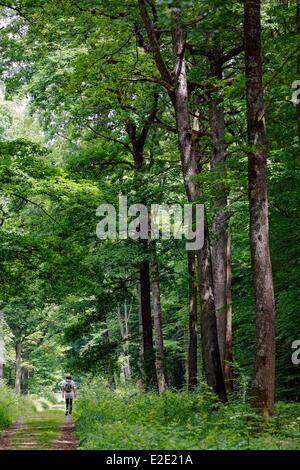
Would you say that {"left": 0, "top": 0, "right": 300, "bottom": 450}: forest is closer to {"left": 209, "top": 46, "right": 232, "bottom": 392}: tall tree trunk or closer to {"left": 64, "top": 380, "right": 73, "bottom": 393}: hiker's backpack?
{"left": 209, "top": 46, "right": 232, "bottom": 392}: tall tree trunk

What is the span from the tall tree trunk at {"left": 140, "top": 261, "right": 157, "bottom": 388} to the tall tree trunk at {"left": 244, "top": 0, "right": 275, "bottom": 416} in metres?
14.3

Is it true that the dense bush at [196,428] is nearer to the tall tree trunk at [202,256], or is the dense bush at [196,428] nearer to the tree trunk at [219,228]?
the tall tree trunk at [202,256]

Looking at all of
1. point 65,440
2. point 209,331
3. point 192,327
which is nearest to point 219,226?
point 209,331

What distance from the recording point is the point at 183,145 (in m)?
14.9

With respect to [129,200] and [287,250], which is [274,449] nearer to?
[287,250]

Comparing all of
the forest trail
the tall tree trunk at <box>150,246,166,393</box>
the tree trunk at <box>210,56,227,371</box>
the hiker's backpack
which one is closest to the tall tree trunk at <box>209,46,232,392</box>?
the tree trunk at <box>210,56,227,371</box>

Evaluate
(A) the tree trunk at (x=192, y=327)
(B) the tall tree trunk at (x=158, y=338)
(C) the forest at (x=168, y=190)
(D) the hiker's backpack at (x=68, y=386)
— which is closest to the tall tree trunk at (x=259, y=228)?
(C) the forest at (x=168, y=190)

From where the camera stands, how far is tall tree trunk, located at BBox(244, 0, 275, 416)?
441 inches

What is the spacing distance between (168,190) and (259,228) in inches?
472

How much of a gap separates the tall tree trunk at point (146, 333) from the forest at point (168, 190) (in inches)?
2.1

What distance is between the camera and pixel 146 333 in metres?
25.7
